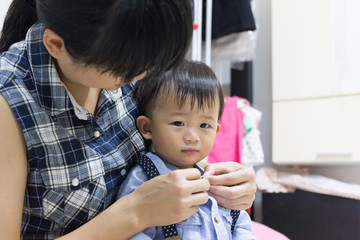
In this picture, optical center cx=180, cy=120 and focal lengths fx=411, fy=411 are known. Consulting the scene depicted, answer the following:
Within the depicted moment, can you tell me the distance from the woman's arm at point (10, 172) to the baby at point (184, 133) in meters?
0.25

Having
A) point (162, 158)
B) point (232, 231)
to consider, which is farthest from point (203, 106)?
point (232, 231)

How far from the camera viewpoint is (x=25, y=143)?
785 mm

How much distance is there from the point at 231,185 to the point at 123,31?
47cm

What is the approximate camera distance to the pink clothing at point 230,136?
2205 mm

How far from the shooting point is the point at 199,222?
37.0 inches

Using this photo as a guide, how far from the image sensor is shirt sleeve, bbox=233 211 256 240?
3.26ft

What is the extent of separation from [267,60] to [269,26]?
0.78ft

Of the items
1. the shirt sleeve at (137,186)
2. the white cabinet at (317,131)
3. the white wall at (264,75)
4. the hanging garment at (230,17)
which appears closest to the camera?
the shirt sleeve at (137,186)

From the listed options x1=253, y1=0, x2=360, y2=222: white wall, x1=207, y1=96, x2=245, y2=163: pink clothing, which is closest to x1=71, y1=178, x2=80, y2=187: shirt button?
x1=207, y1=96, x2=245, y2=163: pink clothing

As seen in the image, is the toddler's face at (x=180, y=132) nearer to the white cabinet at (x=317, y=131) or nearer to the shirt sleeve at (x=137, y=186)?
the shirt sleeve at (x=137, y=186)

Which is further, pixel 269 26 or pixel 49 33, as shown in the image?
pixel 269 26

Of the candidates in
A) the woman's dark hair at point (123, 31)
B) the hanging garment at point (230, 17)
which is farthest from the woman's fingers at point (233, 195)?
the hanging garment at point (230, 17)

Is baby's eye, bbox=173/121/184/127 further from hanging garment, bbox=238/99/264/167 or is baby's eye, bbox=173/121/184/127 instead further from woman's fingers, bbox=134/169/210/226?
hanging garment, bbox=238/99/264/167

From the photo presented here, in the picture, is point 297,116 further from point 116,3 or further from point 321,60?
point 116,3
